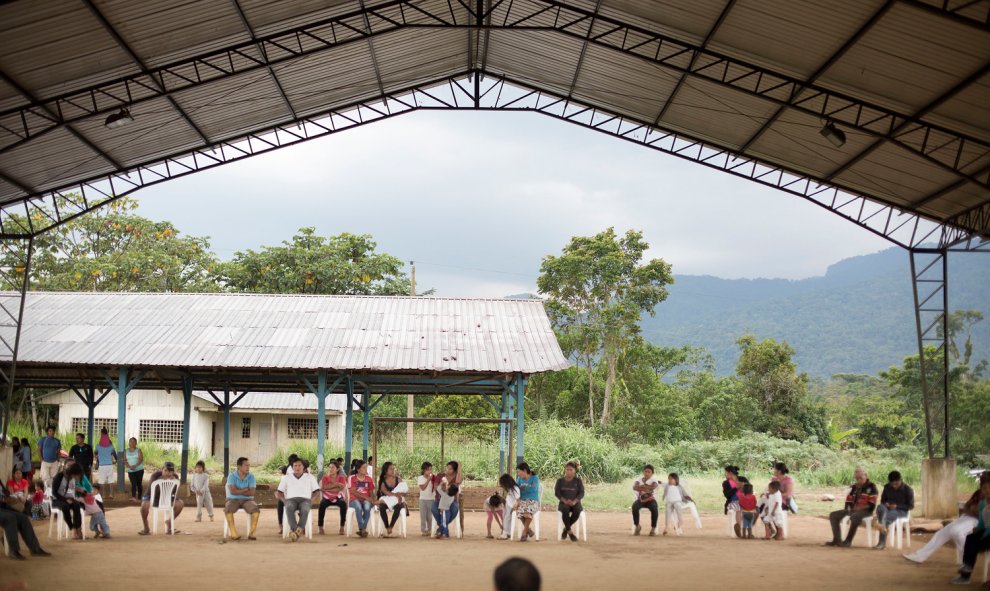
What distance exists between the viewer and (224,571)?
10125 millimetres

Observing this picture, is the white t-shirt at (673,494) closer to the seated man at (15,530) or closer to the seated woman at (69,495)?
the seated woman at (69,495)

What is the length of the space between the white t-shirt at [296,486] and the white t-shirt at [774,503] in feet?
23.1

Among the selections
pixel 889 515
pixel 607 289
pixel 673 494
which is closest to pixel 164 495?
pixel 673 494

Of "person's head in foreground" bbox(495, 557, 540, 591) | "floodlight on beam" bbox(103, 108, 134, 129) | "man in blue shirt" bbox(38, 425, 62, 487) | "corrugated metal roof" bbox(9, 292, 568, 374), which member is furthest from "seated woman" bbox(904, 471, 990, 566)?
"man in blue shirt" bbox(38, 425, 62, 487)

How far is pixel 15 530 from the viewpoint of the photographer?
1102cm

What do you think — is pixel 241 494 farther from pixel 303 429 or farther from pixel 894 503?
pixel 303 429

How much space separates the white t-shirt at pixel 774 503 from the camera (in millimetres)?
14547

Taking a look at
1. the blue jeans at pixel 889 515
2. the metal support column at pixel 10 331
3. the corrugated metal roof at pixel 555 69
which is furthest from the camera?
the metal support column at pixel 10 331

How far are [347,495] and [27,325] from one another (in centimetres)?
1067

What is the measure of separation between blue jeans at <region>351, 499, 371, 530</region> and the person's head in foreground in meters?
11.6

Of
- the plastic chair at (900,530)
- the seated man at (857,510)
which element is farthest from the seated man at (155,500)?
the plastic chair at (900,530)

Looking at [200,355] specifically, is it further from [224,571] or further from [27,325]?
[224,571]

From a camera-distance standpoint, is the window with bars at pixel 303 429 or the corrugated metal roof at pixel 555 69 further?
the window with bars at pixel 303 429

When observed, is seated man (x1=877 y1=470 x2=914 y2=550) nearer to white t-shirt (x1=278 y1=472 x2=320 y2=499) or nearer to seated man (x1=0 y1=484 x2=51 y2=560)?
white t-shirt (x1=278 y1=472 x2=320 y2=499)
